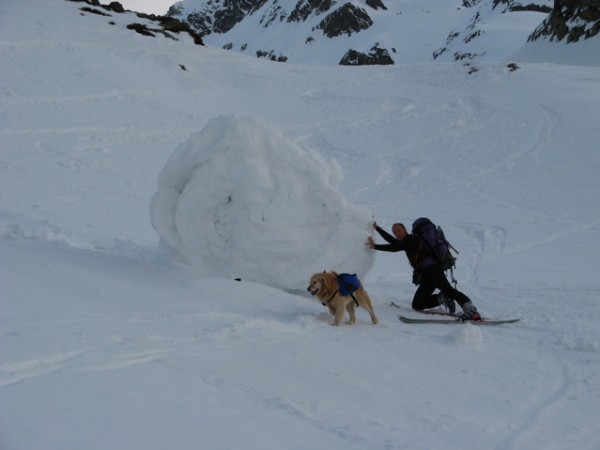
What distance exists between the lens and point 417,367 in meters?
4.77

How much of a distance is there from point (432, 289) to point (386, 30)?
286ft

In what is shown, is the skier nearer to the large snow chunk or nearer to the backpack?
the backpack

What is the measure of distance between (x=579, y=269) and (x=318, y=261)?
5039mm

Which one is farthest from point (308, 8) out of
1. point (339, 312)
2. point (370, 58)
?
point (339, 312)

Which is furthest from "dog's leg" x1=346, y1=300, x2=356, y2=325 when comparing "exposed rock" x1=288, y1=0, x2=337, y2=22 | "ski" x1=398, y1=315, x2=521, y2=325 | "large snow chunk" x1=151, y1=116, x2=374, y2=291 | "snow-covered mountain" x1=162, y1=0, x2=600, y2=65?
"exposed rock" x1=288, y1=0, x2=337, y2=22

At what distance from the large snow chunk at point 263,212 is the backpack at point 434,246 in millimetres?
694

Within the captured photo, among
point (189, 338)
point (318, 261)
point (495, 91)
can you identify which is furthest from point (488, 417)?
point (495, 91)

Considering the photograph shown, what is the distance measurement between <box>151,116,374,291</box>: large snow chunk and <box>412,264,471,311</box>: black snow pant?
0.78 meters

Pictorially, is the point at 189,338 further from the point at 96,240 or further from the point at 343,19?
the point at 343,19

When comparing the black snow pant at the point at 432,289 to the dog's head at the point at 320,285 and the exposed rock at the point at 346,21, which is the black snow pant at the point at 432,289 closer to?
the dog's head at the point at 320,285

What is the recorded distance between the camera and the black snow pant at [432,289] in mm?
7125

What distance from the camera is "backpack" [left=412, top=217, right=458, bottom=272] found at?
7.26 metres

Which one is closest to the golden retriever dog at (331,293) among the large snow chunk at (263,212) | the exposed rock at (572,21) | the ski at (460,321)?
the ski at (460,321)

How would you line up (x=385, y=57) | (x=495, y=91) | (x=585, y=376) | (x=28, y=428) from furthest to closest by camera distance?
(x=385, y=57) < (x=495, y=91) < (x=585, y=376) < (x=28, y=428)
